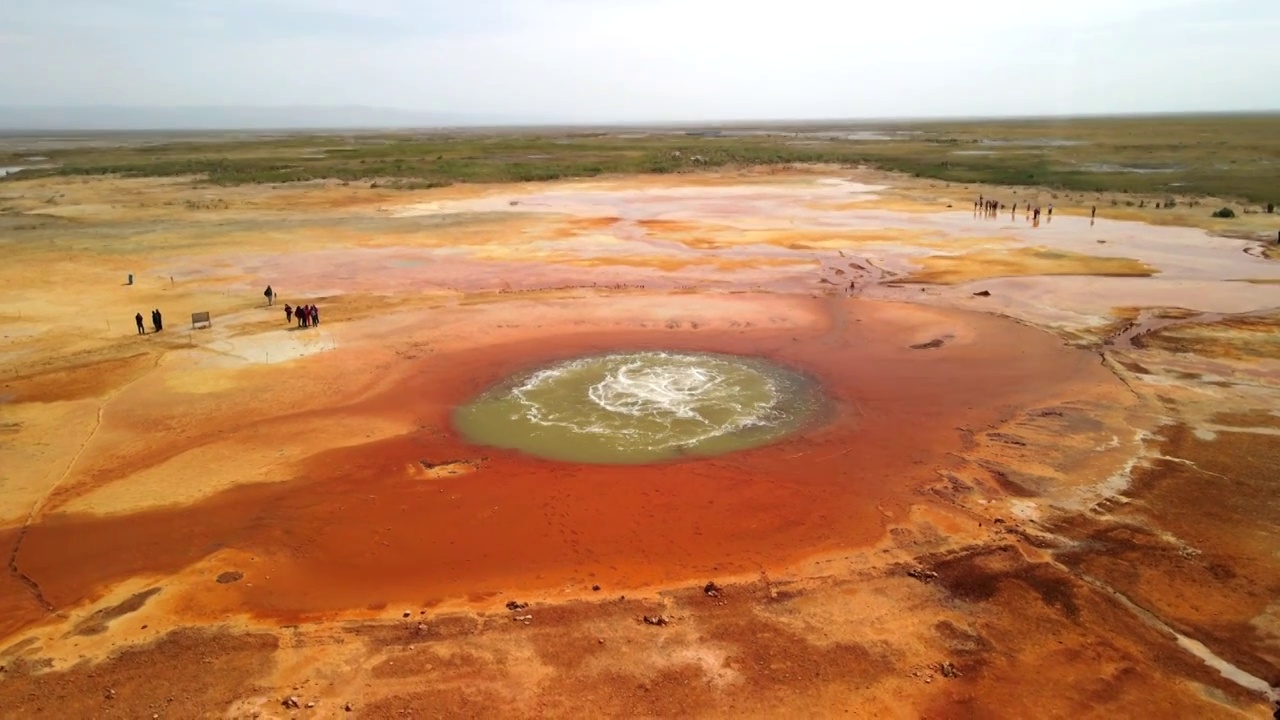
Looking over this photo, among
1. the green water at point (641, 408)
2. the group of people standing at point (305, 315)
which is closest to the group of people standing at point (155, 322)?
the group of people standing at point (305, 315)

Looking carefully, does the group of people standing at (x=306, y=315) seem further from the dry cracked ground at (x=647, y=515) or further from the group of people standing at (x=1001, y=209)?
the group of people standing at (x=1001, y=209)

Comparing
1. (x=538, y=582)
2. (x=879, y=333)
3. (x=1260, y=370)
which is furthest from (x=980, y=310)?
(x=538, y=582)

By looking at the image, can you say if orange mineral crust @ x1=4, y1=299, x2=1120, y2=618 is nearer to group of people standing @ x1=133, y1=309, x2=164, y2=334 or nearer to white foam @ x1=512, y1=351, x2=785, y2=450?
white foam @ x1=512, y1=351, x2=785, y2=450

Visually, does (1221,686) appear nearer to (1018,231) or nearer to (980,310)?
(980,310)

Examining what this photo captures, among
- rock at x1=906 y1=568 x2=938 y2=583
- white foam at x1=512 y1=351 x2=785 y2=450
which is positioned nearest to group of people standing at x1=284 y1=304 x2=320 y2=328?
white foam at x1=512 y1=351 x2=785 y2=450

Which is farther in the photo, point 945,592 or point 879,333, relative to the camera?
point 879,333

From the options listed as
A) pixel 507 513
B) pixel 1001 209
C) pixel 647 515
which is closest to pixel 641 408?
pixel 647 515
